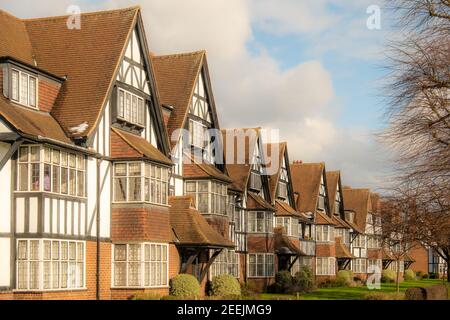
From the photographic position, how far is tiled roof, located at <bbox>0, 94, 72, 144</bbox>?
25453 mm

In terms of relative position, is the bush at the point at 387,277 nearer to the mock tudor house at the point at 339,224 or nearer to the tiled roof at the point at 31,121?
the mock tudor house at the point at 339,224

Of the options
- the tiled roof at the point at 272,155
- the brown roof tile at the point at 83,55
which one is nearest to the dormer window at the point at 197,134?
the brown roof tile at the point at 83,55

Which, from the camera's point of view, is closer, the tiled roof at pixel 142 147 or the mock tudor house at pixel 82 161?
the mock tudor house at pixel 82 161

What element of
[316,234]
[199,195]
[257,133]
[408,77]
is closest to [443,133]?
[408,77]

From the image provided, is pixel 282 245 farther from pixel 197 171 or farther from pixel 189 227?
pixel 189 227

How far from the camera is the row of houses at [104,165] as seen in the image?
26234 mm

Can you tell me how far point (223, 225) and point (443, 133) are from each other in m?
20.7

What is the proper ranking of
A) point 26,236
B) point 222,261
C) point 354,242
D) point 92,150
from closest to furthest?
1. point 26,236
2. point 92,150
3. point 222,261
4. point 354,242

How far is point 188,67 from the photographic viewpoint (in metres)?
39.9

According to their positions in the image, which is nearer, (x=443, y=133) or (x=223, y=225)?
(x=443, y=133)

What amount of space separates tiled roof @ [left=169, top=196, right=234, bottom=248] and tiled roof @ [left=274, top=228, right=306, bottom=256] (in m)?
17.3

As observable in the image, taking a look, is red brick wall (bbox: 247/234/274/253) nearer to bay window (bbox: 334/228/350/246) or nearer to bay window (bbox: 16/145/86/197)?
bay window (bbox: 16/145/86/197)

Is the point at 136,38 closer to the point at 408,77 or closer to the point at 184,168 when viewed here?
the point at 184,168

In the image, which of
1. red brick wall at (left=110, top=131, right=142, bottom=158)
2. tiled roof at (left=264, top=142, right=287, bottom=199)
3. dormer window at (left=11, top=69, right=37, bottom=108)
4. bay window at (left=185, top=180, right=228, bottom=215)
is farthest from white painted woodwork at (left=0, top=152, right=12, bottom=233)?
tiled roof at (left=264, top=142, right=287, bottom=199)
